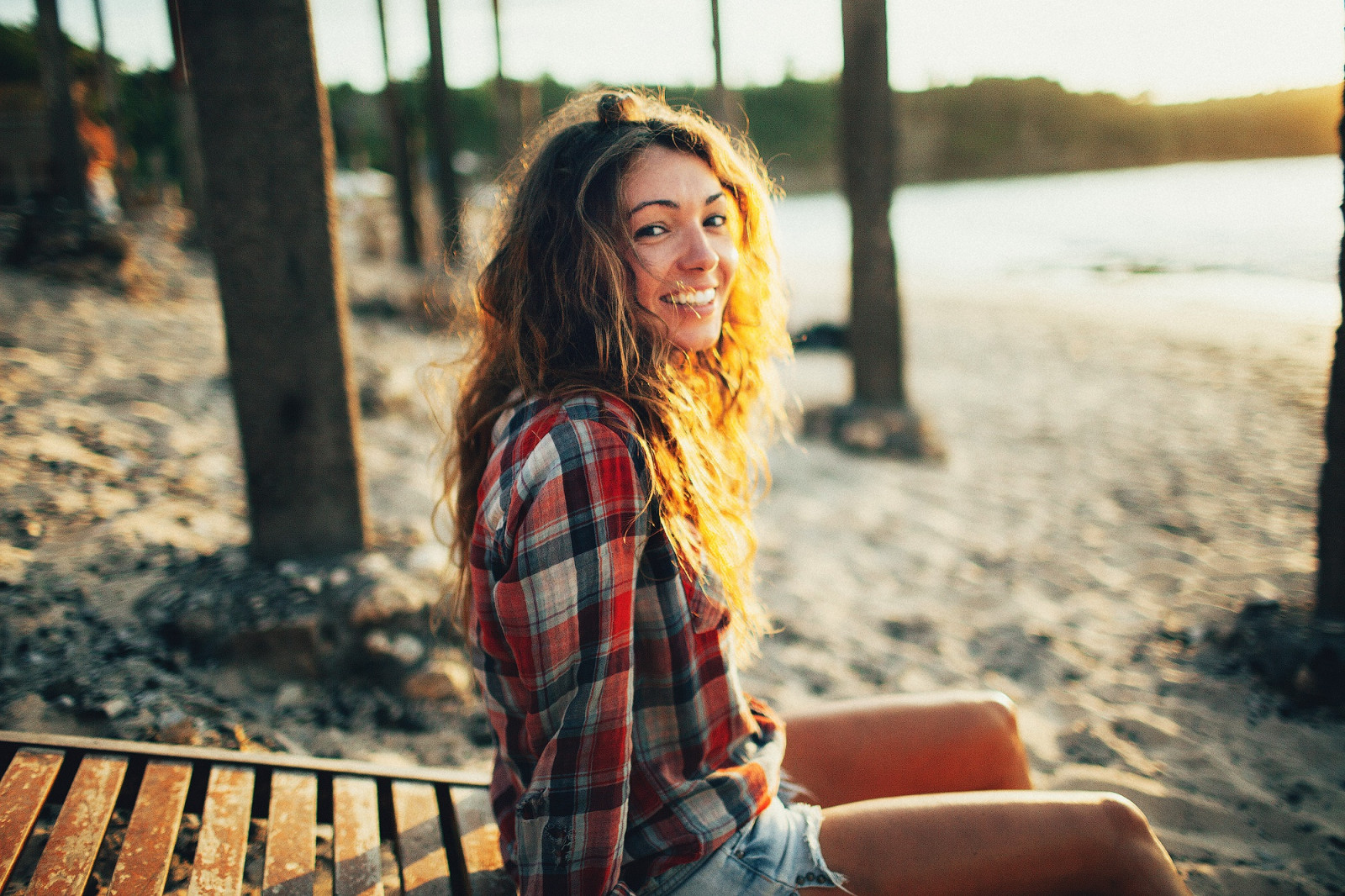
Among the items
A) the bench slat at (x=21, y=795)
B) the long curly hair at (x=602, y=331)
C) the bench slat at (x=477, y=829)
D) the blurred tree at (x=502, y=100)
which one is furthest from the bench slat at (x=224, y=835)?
the blurred tree at (x=502, y=100)

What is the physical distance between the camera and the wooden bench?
5.15ft

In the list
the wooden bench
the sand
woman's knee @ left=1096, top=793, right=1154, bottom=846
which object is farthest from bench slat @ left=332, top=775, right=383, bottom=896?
the sand

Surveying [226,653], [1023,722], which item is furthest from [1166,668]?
[226,653]

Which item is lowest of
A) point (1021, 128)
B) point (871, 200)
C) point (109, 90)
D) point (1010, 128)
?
A: point (871, 200)

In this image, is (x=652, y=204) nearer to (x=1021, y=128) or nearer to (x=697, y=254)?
(x=697, y=254)

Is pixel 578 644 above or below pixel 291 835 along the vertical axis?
above

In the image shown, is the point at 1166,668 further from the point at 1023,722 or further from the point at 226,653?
the point at 226,653

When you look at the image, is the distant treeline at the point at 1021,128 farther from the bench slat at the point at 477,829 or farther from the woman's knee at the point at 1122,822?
the woman's knee at the point at 1122,822

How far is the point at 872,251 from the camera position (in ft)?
18.1

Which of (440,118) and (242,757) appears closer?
(242,757)

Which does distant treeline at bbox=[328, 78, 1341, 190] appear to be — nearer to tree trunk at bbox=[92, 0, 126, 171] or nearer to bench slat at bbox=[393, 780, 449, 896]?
tree trunk at bbox=[92, 0, 126, 171]

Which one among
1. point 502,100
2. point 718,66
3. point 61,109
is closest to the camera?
point 61,109

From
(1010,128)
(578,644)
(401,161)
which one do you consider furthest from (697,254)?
(1010,128)

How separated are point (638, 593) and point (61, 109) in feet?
31.2
